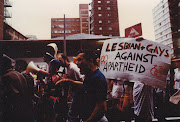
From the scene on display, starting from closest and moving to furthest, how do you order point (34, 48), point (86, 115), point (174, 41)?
point (86, 115)
point (34, 48)
point (174, 41)

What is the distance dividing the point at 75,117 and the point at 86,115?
65cm

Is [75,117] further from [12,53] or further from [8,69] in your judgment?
[12,53]

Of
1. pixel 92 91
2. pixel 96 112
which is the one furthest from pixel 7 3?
pixel 96 112

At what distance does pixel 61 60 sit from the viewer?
4234 mm

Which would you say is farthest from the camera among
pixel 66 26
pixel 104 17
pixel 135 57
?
pixel 66 26

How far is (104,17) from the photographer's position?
264ft

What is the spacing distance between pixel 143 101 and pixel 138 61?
1.02 m

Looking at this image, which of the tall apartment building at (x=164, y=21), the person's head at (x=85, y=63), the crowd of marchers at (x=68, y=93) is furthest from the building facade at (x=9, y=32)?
the tall apartment building at (x=164, y=21)

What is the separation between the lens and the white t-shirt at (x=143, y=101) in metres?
4.05

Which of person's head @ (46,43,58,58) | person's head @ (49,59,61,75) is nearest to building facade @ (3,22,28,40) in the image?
person's head @ (46,43,58,58)

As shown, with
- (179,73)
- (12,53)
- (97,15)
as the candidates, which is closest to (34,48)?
(12,53)

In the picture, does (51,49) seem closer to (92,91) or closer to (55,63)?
(55,63)

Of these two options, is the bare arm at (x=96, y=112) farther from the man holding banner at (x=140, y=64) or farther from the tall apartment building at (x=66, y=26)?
Result: the tall apartment building at (x=66, y=26)

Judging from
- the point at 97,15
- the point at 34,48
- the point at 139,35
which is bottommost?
the point at 139,35
